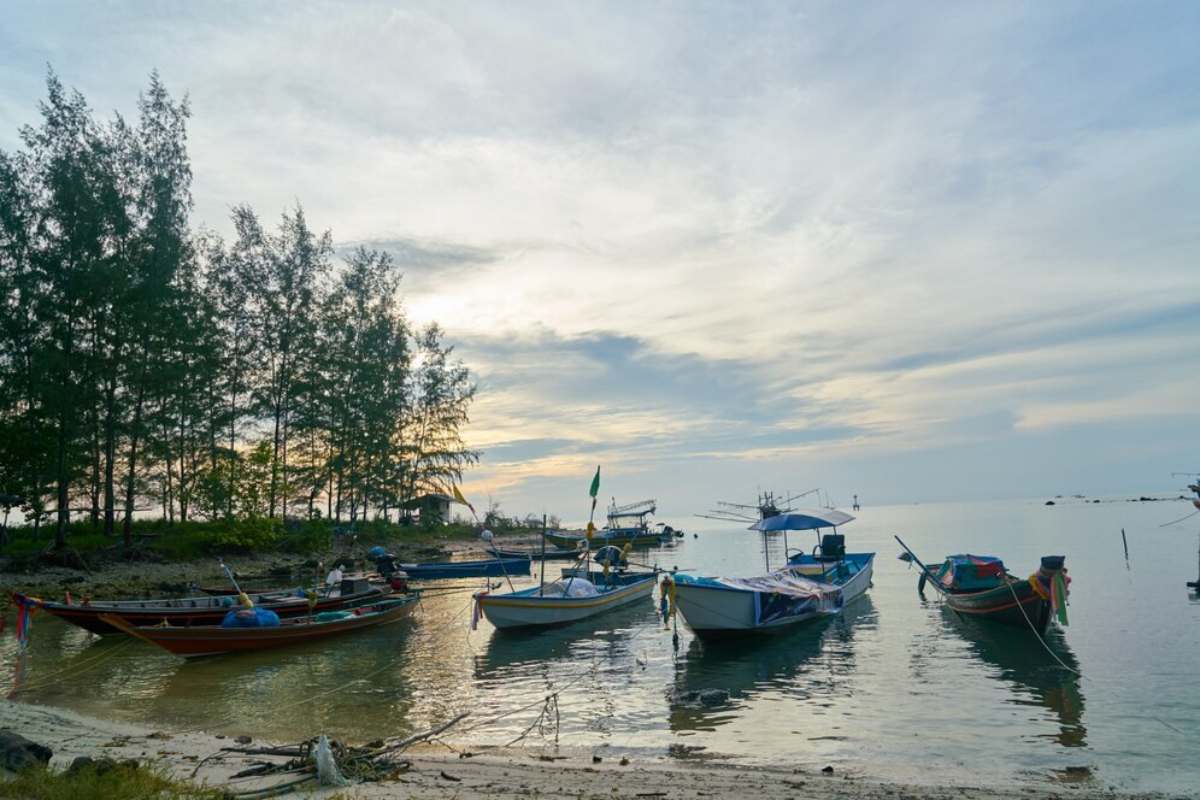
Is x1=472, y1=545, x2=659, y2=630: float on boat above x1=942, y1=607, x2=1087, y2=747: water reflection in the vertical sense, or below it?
above

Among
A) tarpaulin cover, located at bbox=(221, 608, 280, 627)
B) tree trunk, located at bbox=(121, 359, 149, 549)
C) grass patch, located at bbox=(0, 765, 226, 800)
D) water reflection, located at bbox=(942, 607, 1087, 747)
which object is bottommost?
water reflection, located at bbox=(942, 607, 1087, 747)

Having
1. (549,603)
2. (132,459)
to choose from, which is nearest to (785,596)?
(549,603)

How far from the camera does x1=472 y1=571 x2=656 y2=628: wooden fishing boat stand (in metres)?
22.6

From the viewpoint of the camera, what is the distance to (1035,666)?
18.3 meters

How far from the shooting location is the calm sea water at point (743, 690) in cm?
1198

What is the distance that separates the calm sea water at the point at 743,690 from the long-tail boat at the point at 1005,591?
0.63 meters

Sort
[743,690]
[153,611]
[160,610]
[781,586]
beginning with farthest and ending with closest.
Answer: [781,586], [160,610], [153,611], [743,690]

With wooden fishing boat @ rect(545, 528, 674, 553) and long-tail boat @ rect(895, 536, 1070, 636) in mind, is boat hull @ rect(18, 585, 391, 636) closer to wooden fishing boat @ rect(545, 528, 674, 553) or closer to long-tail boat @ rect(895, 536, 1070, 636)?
long-tail boat @ rect(895, 536, 1070, 636)

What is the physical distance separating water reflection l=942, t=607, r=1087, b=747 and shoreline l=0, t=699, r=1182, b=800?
4.16m

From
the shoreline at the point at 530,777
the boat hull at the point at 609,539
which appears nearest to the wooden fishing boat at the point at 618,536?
the boat hull at the point at 609,539

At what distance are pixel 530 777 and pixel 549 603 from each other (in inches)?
557

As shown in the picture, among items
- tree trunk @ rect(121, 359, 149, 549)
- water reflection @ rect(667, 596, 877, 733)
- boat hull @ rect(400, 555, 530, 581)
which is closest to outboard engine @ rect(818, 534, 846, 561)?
water reflection @ rect(667, 596, 877, 733)

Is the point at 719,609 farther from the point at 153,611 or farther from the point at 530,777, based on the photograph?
the point at 153,611

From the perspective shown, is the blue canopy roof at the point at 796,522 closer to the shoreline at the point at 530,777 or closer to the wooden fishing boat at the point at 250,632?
the wooden fishing boat at the point at 250,632
